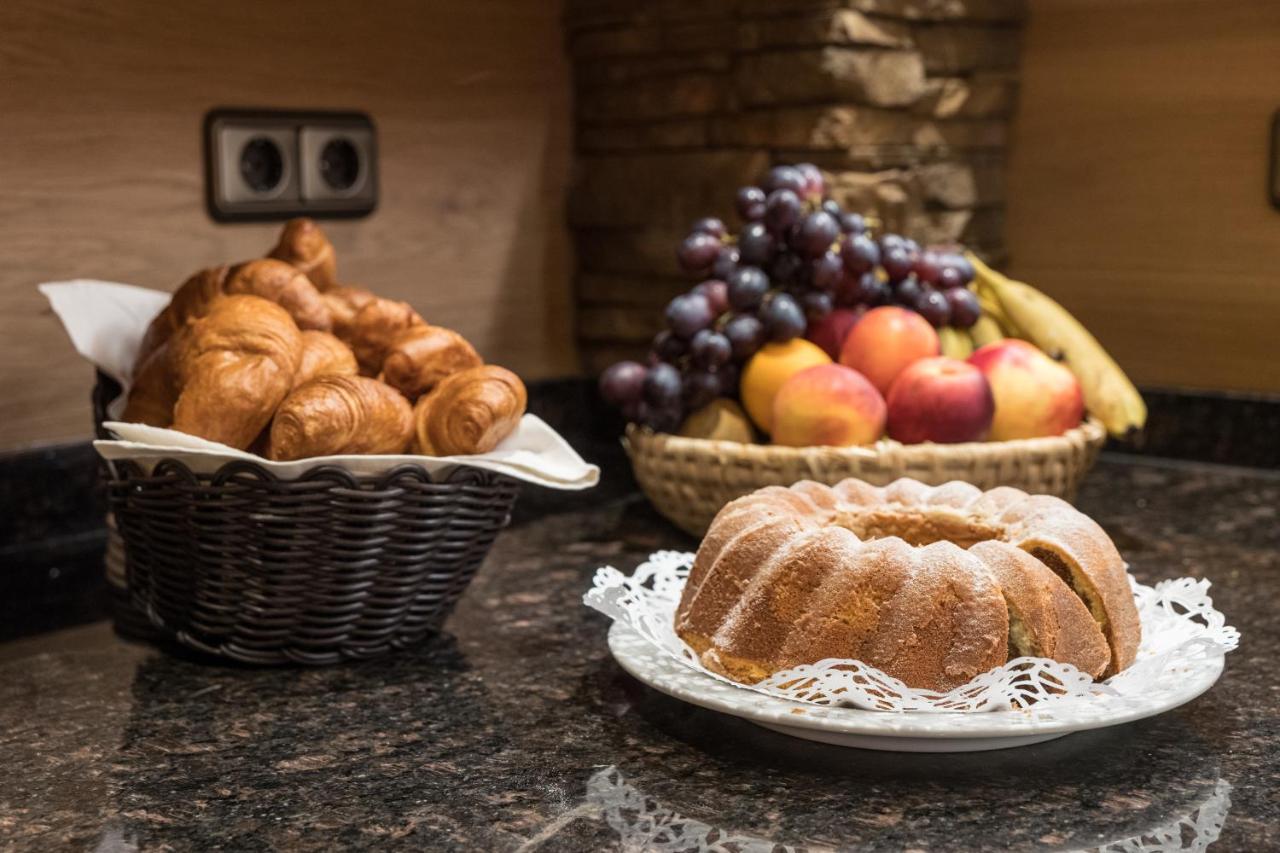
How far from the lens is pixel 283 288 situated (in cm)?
111

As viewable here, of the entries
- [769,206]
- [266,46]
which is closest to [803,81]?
[769,206]

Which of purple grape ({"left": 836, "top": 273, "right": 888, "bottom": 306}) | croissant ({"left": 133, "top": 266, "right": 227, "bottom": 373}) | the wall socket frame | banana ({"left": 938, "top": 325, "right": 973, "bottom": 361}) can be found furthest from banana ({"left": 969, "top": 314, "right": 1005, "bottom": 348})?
croissant ({"left": 133, "top": 266, "right": 227, "bottom": 373})

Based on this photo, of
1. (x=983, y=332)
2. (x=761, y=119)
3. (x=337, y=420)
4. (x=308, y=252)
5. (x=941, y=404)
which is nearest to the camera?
(x=337, y=420)

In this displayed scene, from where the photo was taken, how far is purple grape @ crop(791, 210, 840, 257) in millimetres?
1370

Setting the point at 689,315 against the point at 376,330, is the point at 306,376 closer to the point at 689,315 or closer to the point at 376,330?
the point at 376,330

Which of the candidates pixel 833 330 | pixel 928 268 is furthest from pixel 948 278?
pixel 833 330

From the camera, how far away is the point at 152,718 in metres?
0.93

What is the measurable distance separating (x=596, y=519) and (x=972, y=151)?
717 mm

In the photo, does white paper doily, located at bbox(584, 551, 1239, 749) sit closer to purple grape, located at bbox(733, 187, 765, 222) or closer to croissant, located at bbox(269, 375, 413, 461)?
croissant, located at bbox(269, 375, 413, 461)

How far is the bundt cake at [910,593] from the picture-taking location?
2.72 ft

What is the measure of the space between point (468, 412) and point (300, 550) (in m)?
0.15

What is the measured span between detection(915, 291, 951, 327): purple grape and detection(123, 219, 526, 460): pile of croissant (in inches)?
21.3

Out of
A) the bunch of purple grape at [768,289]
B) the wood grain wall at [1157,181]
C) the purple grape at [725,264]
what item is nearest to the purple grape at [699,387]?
the bunch of purple grape at [768,289]

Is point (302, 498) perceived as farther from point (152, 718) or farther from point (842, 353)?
point (842, 353)
